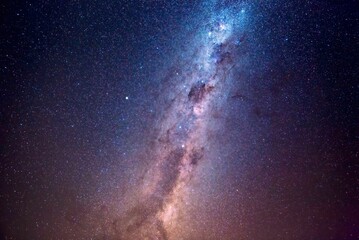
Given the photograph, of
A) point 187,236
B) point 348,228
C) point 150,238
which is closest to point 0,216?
point 150,238

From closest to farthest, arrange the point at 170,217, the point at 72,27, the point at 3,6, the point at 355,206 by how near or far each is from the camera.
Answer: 1. the point at 3,6
2. the point at 72,27
3. the point at 170,217
4. the point at 355,206

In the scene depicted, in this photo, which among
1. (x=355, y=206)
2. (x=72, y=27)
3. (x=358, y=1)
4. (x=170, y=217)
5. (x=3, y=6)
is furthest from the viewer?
(x=355, y=206)

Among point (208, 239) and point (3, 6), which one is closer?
point (3, 6)

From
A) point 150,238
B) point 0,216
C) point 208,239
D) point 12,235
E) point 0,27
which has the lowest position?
point 208,239

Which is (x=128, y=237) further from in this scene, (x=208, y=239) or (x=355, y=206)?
(x=355, y=206)

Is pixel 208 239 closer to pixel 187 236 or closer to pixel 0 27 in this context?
pixel 187 236

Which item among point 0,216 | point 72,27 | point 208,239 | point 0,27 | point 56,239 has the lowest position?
point 208,239

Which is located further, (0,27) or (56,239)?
(56,239)

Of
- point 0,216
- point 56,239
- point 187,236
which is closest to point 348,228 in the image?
point 187,236

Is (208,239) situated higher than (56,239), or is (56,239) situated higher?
(56,239)
